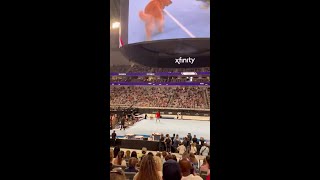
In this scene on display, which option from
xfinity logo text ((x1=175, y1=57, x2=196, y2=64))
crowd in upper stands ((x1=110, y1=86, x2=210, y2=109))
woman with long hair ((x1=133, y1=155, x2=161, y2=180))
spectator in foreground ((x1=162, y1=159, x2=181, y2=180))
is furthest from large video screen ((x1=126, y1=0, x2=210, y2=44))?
crowd in upper stands ((x1=110, y1=86, x2=210, y2=109))

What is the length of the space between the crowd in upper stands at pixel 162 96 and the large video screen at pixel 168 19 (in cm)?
834

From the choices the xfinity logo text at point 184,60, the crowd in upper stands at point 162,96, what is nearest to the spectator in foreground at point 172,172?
the xfinity logo text at point 184,60

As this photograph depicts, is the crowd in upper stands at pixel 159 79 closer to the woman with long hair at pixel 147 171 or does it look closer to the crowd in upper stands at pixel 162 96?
the crowd in upper stands at pixel 162 96

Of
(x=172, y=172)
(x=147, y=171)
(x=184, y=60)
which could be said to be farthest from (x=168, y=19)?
(x=172, y=172)

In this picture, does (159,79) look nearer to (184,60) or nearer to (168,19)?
(184,60)

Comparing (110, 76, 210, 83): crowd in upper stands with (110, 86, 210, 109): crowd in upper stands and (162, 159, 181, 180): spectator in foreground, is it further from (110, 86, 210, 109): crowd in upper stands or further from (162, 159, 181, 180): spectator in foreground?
(162, 159, 181, 180): spectator in foreground

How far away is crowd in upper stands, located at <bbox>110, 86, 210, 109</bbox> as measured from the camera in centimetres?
1552

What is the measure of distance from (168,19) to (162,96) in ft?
33.9

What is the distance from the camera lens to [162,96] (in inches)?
659
